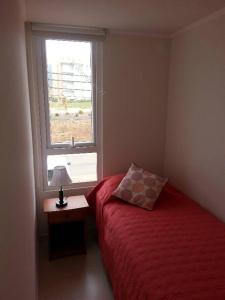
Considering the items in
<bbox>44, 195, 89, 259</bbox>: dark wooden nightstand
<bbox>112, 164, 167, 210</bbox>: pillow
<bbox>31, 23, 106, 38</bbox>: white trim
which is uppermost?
<bbox>31, 23, 106, 38</bbox>: white trim

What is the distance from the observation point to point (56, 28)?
232 centimetres

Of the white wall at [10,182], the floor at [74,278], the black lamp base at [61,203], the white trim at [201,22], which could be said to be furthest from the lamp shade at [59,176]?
the white trim at [201,22]

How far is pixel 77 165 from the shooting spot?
2783 mm

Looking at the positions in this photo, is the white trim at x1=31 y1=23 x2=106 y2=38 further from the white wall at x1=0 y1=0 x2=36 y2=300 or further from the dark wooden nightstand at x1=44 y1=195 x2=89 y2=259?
the dark wooden nightstand at x1=44 y1=195 x2=89 y2=259

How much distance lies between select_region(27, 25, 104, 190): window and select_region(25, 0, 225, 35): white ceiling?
0.67 feet

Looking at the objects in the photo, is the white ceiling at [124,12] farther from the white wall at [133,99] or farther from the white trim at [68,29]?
the white wall at [133,99]

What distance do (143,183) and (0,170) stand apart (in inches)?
77.1

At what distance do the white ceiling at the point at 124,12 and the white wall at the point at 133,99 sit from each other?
10.1 inches

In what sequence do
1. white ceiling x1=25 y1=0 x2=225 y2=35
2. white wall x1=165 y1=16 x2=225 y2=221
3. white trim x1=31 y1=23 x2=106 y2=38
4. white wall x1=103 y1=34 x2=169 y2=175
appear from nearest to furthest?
white ceiling x1=25 y1=0 x2=225 y2=35 < white wall x1=165 y1=16 x2=225 y2=221 < white trim x1=31 y1=23 x2=106 y2=38 < white wall x1=103 y1=34 x2=169 y2=175

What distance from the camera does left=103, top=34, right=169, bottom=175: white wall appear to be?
2.63 meters

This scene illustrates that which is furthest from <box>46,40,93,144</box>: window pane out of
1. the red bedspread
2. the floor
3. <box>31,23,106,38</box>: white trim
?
the floor

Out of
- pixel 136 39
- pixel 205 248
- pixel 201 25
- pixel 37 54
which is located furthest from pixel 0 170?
pixel 136 39

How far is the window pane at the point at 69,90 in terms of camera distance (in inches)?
97.3

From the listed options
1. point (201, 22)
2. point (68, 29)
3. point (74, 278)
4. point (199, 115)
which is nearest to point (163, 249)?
point (74, 278)
